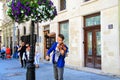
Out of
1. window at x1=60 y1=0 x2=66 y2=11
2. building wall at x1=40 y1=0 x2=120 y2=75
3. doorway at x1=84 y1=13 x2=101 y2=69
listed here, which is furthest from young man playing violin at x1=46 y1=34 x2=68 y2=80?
window at x1=60 y1=0 x2=66 y2=11

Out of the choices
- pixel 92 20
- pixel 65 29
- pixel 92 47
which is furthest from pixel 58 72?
pixel 65 29

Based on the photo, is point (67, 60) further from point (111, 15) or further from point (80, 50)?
point (111, 15)

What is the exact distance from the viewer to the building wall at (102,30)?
13.7 metres

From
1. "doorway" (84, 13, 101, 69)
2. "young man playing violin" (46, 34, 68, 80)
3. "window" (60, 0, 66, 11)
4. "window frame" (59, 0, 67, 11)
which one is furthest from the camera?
"window" (60, 0, 66, 11)

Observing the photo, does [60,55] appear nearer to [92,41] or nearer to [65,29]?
[92,41]

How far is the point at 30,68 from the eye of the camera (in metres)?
9.00

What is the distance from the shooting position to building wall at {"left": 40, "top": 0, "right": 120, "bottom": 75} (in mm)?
13656

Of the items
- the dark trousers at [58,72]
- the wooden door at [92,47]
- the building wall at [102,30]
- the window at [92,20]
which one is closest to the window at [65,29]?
the building wall at [102,30]

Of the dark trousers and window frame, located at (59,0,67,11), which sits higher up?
window frame, located at (59,0,67,11)

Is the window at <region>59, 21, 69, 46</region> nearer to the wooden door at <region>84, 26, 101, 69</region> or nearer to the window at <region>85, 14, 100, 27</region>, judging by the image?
the wooden door at <region>84, 26, 101, 69</region>

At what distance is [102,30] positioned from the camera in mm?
14789

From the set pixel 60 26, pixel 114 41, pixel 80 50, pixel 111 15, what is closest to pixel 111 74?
pixel 114 41

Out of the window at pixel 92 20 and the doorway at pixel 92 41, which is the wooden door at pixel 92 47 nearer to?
the doorway at pixel 92 41

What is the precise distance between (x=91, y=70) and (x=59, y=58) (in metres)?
6.22
